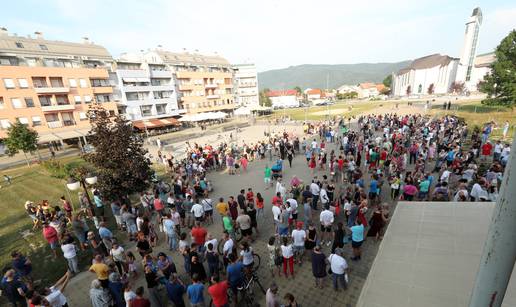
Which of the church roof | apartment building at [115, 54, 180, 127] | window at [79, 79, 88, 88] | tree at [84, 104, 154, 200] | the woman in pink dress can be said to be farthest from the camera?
the church roof

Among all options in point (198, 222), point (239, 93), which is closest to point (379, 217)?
point (198, 222)

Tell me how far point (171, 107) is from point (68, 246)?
44.6 m

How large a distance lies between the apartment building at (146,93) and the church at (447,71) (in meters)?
96.7

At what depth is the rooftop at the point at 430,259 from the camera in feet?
11.9

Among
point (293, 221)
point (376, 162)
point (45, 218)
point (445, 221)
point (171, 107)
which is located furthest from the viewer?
point (171, 107)

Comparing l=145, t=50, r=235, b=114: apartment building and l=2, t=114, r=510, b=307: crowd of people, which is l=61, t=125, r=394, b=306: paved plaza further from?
l=145, t=50, r=235, b=114: apartment building

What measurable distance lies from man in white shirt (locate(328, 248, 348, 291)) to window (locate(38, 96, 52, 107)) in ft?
135

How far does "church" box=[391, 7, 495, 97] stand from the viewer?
283ft

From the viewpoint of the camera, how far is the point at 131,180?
11.1 meters

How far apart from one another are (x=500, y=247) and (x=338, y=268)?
5.04m

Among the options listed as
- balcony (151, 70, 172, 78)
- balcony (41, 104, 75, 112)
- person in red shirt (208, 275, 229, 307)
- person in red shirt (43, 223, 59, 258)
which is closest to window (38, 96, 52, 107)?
balcony (41, 104, 75, 112)

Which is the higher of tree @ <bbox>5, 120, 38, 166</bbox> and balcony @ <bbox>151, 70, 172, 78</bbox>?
balcony @ <bbox>151, 70, 172, 78</bbox>

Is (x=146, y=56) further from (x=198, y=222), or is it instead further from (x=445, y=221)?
(x=445, y=221)

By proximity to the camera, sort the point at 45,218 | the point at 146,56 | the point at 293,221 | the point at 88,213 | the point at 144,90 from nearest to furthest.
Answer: the point at 293,221, the point at 45,218, the point at 88,213, the point at 144,90, the point at 146,56
